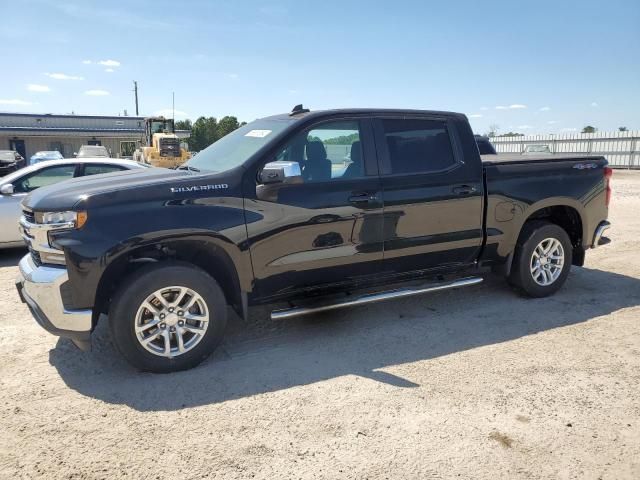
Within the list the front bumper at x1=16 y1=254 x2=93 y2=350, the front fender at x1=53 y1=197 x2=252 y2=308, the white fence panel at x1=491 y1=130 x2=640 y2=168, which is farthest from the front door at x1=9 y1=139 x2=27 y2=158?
the front fender at x1=53 y1=197 x2=252 y2=308

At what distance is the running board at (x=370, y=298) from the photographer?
4.09m

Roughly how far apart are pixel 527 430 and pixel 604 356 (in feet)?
4.81

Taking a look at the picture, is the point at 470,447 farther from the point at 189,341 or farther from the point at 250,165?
the point at 250,165

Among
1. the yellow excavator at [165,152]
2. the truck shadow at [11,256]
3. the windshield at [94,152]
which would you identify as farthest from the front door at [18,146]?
the truck shadow at [11,256]

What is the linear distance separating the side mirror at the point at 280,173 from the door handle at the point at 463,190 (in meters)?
1.65

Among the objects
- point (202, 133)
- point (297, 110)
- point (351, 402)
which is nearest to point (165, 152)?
point (297, 110)

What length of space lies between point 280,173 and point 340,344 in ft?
5.14

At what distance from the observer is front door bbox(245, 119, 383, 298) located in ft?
13.1

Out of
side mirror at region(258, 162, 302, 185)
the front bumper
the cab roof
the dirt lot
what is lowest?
the dirt lot

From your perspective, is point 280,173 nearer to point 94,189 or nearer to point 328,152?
point 328,152

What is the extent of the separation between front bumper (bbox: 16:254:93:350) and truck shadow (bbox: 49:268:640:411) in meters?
0.43

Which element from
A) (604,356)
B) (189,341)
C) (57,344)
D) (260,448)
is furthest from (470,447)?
(57,344)

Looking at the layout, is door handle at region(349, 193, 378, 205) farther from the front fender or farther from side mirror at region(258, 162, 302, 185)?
the front fender

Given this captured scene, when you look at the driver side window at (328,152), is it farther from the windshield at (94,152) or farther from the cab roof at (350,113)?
the windshield at (94,152)
